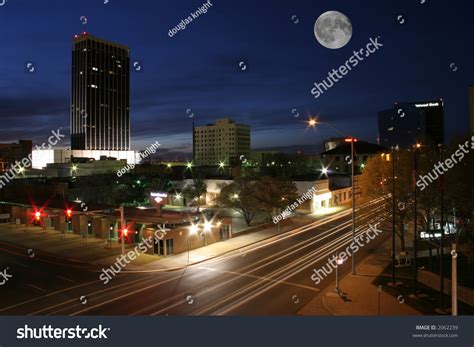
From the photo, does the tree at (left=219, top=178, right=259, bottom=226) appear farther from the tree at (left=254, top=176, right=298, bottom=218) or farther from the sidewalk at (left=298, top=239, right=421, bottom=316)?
the sidewalk at (left=298, top=239, right=421, bottom=316)

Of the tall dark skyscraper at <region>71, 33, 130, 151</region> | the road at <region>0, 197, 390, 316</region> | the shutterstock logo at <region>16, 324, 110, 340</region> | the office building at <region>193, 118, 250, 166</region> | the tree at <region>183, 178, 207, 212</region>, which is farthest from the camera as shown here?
the office building at <region>193, 118, 250, 166</region>

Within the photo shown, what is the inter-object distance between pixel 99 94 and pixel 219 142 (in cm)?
5754

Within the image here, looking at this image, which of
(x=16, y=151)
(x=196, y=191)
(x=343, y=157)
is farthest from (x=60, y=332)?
(x=16, y=151)

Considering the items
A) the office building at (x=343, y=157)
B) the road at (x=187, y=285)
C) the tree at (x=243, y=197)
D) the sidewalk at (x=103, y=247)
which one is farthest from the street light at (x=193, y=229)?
the office building at (x=343, y=157)

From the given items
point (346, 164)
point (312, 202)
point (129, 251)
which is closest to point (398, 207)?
point (129, 251)

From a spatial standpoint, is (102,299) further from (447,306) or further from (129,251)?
(447,306)

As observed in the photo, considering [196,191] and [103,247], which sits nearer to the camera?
[103,247]

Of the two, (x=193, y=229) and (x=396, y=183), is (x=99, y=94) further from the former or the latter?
(x=396, y=183)

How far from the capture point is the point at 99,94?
6624 inches

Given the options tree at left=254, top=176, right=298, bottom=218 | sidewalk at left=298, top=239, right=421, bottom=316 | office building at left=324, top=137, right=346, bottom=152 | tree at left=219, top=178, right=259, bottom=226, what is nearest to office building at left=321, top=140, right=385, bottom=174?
office building at left=324, top=137, right=346, bottom=152

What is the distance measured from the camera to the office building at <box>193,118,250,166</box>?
176000 mm

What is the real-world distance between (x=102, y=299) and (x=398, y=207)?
19.9 meters

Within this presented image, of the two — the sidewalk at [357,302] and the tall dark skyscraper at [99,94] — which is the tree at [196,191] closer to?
the sidewalk at [357,302]

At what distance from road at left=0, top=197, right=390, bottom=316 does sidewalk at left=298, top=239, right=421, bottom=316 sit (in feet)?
2.16
